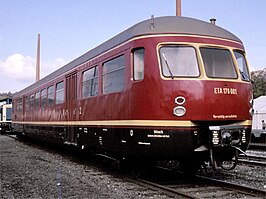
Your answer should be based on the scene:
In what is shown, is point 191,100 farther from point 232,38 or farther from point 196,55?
point 232,38

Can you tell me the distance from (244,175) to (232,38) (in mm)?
3360

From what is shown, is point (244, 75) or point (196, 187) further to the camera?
point (244, 75)

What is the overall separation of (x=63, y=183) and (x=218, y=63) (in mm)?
4148

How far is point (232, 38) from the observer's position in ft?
27.6

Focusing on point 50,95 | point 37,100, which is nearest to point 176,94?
point 50,95

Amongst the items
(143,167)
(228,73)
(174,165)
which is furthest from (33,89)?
(228,73)

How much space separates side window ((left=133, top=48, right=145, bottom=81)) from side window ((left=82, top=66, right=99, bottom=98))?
2076mm

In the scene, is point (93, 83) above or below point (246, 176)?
above

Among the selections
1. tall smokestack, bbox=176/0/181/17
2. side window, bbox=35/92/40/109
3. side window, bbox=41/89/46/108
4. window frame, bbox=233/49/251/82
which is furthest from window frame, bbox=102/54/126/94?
side window, bbox=35/92/40/109

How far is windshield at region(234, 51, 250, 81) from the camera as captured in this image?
8.28m

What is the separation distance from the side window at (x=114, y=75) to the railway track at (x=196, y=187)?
213 cm

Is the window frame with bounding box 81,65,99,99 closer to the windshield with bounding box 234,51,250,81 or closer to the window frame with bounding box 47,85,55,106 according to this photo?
the windshield with bounding box 234,51,250,81

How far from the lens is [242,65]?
848 centimetres

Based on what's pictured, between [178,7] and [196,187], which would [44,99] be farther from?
[196,187]
